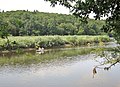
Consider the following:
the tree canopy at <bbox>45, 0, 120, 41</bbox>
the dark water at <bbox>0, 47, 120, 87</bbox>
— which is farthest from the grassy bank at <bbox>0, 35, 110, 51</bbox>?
the tree canopy at <bbox>45, 0, 120, 41</bbox>

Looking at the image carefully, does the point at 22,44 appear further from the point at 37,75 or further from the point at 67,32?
the point at 67,32

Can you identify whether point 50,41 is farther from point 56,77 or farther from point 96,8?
point 96,8

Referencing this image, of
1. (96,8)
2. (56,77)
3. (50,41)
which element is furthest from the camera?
(50,41)

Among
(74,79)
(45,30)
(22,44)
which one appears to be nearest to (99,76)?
(74,79)

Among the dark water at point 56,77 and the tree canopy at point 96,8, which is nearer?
the tree canopy at point 96,8

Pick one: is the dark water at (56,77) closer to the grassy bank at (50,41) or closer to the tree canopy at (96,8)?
the tree canopy at (96,8)

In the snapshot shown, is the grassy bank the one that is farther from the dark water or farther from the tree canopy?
the tree canopy

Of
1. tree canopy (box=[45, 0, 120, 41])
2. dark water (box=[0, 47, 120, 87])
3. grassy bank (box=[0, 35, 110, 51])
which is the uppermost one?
tree canopy (box=[45, 0, 120, 41])

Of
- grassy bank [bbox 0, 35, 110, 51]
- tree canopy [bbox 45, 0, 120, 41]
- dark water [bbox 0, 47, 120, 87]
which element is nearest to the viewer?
tree canopy [bbox 45, 0, 120, 41]

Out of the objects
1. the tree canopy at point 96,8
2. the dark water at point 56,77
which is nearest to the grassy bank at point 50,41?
the dark water at point 56,77

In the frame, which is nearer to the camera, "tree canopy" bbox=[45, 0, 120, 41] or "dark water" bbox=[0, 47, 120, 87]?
"tree canopy" bbox=[45, 0, 120, 41]

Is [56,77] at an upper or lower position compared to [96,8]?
lower

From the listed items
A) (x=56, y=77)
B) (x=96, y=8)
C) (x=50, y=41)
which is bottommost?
(x=56, y=77)

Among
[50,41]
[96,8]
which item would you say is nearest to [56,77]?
[96,8]
